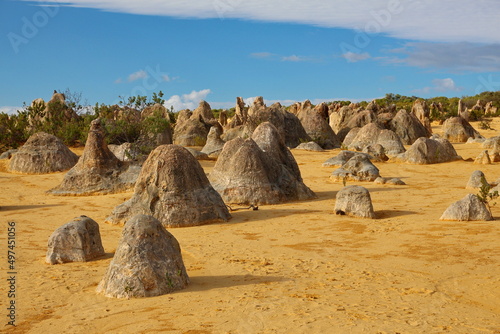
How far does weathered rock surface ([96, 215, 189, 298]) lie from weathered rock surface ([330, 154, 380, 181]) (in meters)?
9.30

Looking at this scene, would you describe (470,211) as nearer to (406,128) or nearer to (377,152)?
(377,152)

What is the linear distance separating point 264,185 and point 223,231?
269 centimetres

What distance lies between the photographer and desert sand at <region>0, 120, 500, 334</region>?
189 inches

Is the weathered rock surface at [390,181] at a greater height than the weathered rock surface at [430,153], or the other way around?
the weathered rock surface at [430,153]

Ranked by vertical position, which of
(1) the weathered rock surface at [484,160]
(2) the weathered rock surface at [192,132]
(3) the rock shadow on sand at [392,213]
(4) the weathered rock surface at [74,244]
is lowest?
(3) the rock shadow on sand at [392,213]

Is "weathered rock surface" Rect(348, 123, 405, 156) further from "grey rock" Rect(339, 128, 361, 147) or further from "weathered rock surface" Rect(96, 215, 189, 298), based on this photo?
"weathered rock surface" Rect(96, 215, 189, 298)

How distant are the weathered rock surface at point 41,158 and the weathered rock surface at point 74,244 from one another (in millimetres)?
10177

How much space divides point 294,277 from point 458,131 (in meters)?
22.0

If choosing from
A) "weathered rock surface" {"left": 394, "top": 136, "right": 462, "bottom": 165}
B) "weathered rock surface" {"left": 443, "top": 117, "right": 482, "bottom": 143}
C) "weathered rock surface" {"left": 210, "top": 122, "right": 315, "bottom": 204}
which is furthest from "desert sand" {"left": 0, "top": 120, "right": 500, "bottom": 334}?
"weathered rock surface" {"left": 443, "top": 117, "right": 482, "bottom": 143}

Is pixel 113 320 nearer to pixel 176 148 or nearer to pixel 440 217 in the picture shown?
pixel 176 148

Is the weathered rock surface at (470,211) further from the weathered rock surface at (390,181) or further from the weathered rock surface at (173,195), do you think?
the weathered rock surface at (390,181)

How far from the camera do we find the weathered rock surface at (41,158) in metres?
17.0

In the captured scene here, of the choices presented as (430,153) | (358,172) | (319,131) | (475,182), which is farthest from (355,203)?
(319,131)

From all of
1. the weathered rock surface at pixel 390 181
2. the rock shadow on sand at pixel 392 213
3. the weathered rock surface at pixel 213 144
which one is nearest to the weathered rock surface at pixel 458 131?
the weathered rock surface at pixel 213 144
